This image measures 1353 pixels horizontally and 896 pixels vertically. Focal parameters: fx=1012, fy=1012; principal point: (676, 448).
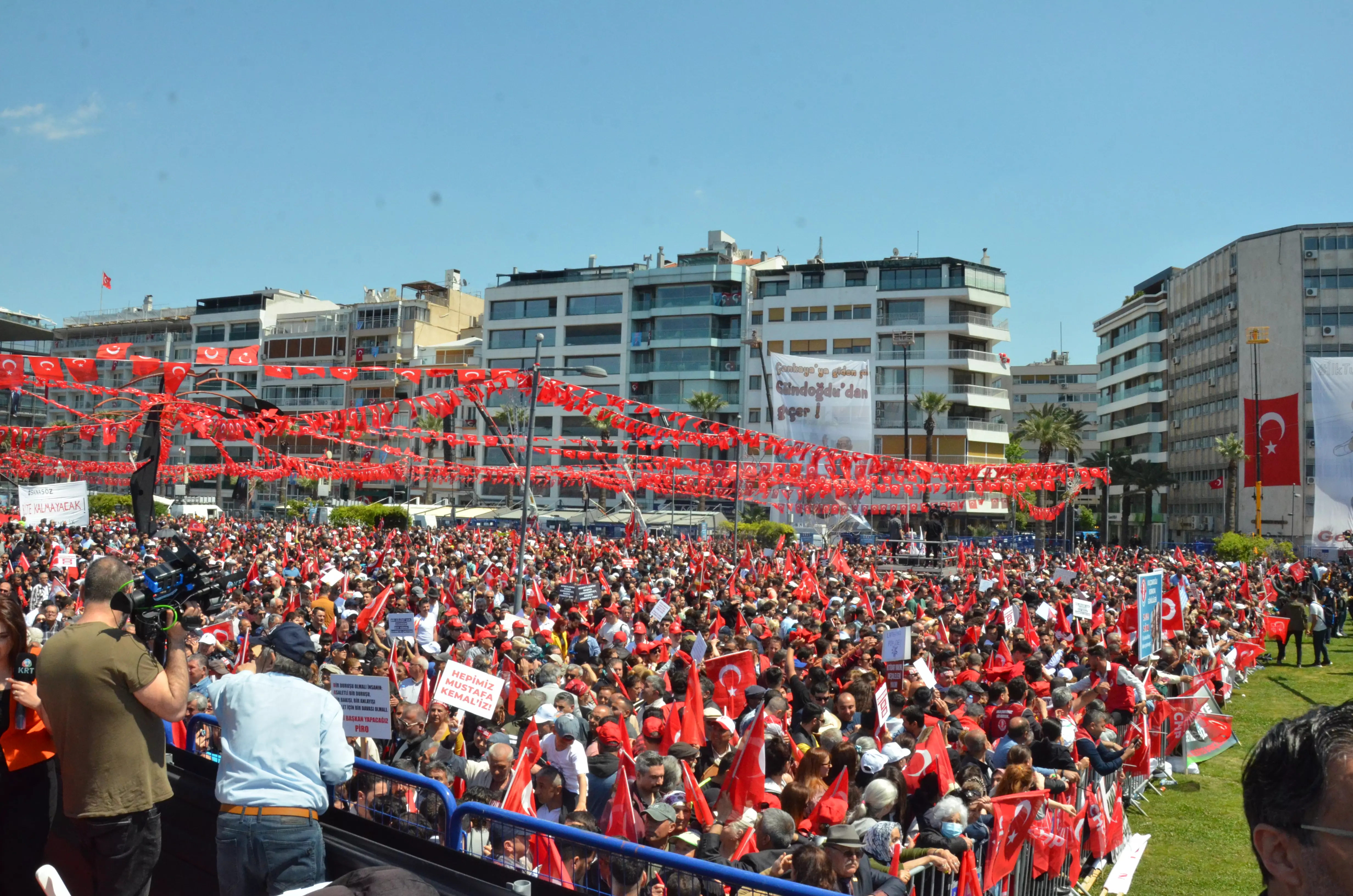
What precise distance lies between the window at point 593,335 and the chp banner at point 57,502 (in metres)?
61.1

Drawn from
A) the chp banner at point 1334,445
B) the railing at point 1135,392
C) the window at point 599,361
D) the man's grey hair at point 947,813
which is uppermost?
the window at point 599,361

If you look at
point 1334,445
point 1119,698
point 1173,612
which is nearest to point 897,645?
point 1119,698

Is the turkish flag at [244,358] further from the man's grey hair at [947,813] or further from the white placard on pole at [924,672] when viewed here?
the man's grey hair at [947,813]

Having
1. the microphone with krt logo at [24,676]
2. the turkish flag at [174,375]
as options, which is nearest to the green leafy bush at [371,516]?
the turkish flag at [174,375]

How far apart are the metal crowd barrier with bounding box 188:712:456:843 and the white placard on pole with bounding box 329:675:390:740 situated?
1486 millimetres

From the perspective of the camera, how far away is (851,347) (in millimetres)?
76375

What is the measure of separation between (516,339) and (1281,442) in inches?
2446

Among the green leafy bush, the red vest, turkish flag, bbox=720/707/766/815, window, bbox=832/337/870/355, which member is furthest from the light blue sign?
window, bbox=832/337/870/355

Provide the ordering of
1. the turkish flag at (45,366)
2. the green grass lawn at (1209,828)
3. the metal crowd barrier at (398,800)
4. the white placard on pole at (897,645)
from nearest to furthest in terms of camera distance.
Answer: the metal crowd barrier at (398,800) < the green grass lawn at (1209,828) < the white placard on pole at (897,645) < the turkish flag at (45,366)

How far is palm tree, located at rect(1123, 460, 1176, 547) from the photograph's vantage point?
77.4 metres

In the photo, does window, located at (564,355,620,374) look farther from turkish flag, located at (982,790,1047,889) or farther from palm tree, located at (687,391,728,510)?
turkish flag, located at (982,790,1047,889)

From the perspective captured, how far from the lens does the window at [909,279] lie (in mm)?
74625

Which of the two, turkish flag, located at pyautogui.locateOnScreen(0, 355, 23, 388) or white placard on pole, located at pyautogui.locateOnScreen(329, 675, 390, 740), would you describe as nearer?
white placard on pole, located at pyautogui.locateOnScreen(329, 675, 390, 740)

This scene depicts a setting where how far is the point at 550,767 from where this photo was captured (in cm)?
665
